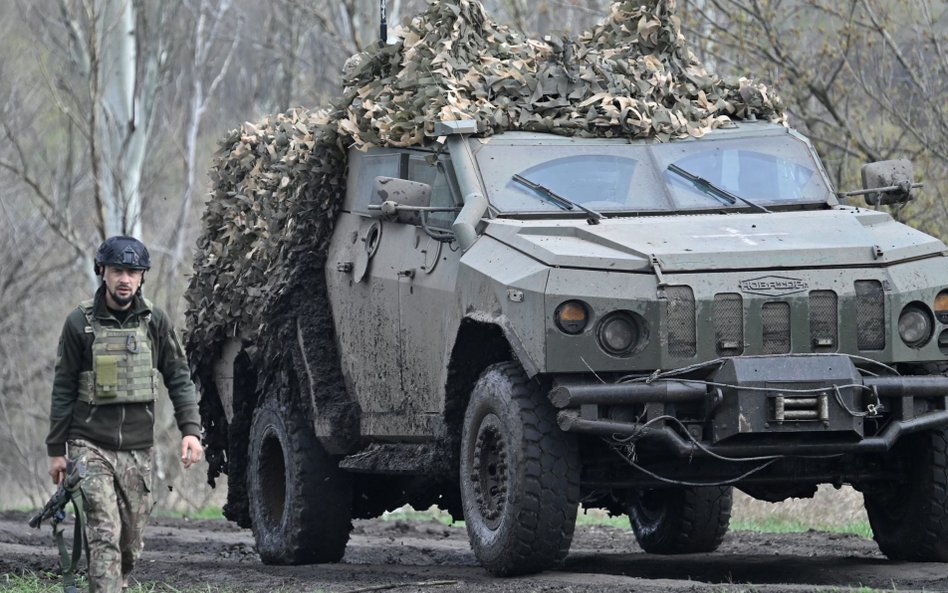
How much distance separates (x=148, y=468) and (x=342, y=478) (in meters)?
3.38

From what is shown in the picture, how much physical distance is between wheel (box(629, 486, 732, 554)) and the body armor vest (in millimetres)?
4158

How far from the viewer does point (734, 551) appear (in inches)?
486

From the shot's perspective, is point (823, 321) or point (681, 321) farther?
point (823, 321)

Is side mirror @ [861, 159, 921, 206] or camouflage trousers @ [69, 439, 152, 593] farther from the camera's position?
side mirror @ [861, 159, 921, 206]

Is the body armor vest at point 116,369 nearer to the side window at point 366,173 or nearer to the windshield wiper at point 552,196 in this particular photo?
the windshield wiper at point 552,196

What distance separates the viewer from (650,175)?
34.0ft

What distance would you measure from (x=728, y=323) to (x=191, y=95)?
76.9ft

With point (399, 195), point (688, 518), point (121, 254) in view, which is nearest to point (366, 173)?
point (399, 195)

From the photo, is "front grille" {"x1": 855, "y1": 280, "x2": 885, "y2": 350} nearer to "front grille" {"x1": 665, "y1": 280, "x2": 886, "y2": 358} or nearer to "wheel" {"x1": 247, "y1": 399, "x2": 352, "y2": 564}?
"front grille" {"x1": 665, "y1": 280, "x2": 886, "y2": 358}

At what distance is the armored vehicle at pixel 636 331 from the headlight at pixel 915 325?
14 millimetres

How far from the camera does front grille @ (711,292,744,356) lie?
880cm

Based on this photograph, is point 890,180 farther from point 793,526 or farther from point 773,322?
point 793,526

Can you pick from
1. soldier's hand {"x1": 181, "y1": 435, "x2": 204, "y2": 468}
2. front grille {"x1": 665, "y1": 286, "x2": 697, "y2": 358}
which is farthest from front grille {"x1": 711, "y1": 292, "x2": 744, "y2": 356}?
soldier's hand {"x1": 181, "y1": 435, "x2": 204, "y2": 468}

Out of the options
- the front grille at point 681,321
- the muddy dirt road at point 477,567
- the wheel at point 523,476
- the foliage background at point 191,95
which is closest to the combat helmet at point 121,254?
the wheel at point 523,476
